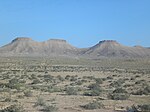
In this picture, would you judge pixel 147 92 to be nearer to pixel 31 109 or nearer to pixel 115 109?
pixel 115 109

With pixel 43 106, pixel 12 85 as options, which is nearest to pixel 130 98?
pixel 43 106

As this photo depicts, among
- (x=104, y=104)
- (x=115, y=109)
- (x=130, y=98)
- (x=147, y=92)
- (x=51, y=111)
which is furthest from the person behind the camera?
(x=147, y=92)

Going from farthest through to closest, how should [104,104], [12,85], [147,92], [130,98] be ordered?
[12,85]
[147,92]
[130,98]
[104,104]

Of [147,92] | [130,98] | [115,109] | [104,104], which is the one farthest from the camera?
[147,92]

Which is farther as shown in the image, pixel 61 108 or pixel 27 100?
pixel 27 100

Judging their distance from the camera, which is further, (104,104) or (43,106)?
(104,104)

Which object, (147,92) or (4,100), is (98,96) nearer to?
(147,92)

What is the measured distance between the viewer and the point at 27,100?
2441 cm

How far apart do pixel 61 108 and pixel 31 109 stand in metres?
1.77

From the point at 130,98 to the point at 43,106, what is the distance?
25.3ft

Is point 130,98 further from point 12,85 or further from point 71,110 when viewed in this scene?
point 12,85

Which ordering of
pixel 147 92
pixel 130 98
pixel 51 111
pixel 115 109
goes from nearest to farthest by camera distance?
1. pixel 51 111
2. pixel 115 109
3. pixel 130 98
4. pixel 147 92

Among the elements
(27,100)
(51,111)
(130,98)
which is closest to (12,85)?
(27,100)

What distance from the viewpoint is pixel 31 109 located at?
20.6 meters
